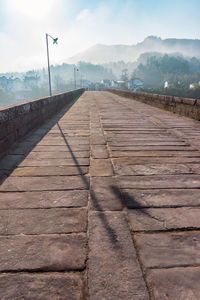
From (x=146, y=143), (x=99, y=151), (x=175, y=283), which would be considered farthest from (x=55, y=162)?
(x=175, y=283)

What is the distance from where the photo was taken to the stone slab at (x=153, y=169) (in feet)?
8.19

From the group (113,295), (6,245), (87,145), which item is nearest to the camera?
(113,295)

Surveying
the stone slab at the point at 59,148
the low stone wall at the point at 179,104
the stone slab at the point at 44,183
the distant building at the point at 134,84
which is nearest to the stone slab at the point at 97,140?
the stone slab at the point at 59,148

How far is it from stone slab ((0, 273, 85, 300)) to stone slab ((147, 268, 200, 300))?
391 millimetres

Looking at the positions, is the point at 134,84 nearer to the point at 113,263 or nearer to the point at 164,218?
the point at 164,218

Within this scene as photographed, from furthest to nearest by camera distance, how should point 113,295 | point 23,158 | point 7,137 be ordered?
point 7,137 → point 23,158 → point 113,295

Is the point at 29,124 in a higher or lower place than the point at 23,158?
higher

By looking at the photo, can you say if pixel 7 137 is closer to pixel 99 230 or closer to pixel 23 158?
pixel 23 158

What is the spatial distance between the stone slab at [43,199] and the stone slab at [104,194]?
90 millimetres

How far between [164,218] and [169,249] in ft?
1.06

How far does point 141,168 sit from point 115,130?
237 cm

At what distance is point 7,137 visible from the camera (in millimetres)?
3346

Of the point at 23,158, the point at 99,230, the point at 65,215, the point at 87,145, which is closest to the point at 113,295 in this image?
the point at 99,230

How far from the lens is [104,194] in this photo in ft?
6.56
